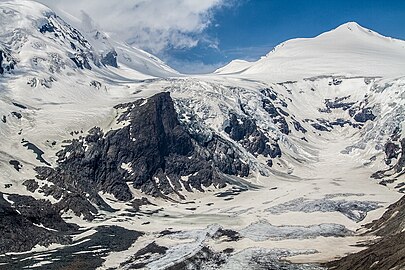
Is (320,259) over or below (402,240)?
below

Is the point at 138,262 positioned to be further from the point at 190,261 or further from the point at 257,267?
the point at 257,267

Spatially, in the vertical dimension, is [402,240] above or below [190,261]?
above

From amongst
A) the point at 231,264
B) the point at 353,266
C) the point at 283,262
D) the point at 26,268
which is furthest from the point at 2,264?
the point at 353,266

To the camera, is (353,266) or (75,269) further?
(75,269)

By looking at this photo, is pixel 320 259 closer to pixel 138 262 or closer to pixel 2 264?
pixel 138 262

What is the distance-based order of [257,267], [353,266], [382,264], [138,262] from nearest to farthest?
[382,264] → [353,266] → [257,267] → [138,262]

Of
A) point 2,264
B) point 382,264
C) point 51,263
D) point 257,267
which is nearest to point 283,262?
point 257,267

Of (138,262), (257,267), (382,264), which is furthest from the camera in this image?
(138,262)

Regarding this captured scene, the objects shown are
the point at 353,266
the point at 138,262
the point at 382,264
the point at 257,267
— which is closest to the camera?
the point at 382,264

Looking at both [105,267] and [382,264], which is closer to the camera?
[382,264]
